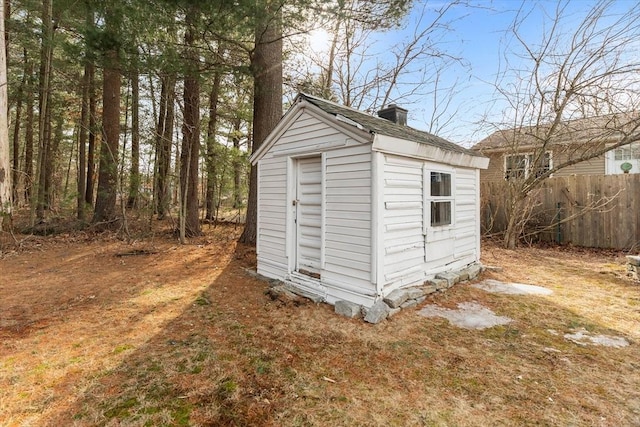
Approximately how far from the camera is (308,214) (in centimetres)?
500

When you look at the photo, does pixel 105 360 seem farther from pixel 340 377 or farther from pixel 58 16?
pixel 58 16

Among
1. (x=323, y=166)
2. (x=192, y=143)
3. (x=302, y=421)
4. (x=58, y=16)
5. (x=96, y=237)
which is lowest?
(x=302, y=421)

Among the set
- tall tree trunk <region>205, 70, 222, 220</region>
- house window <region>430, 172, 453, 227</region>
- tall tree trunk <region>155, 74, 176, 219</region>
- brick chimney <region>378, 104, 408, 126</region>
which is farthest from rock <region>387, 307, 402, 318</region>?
tall tree trunk <region>205, 70, 222, 220</region>

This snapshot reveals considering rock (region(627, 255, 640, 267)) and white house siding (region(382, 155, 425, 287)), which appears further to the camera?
rock (region(627, 255, 640, 267))

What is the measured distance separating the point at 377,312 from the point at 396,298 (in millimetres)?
399

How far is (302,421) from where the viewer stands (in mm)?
2113

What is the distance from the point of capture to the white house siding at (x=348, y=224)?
405 centimetres

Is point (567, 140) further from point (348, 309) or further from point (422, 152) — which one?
point (348, 309)

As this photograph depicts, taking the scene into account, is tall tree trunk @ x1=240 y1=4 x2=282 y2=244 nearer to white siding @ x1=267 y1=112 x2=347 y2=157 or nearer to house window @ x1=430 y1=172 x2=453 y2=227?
white siding @ x1=267 y1=112 x2=347 y2=157

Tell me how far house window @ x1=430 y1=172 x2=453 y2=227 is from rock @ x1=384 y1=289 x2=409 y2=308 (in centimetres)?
140

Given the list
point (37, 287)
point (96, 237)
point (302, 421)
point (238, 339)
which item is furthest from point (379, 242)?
point (96, 237)

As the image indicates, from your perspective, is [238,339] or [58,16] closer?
[238,339]

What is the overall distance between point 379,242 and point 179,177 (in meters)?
6.52

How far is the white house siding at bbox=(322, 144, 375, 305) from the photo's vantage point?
405 centimetres
